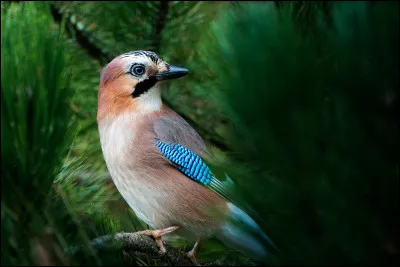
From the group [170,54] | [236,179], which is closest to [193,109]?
[170,54]

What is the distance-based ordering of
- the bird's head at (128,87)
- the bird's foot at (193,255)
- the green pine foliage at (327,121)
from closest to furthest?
the green pine foliage at (327,121) → the bird's foot at (193,255) → the bird's head at (128,87)

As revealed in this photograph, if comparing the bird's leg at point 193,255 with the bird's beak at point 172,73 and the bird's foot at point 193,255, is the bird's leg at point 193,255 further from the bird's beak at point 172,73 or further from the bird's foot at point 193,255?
the bird's beak at point 172,73

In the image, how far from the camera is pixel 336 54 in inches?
23.1

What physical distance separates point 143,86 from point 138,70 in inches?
1.8

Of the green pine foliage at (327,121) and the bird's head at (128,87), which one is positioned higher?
the green pine foliage at (327,121)

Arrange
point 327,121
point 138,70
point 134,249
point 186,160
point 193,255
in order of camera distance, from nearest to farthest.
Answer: point 327,121, point 134,249, point 193,255, point 186,160, point 138,70

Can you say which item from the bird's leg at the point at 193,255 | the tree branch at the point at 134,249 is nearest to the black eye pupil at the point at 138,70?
the bird's leg at the point at 193,255

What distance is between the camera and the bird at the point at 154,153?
64.3 inches

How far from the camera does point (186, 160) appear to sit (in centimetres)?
165

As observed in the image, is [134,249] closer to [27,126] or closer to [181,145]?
[27,126]

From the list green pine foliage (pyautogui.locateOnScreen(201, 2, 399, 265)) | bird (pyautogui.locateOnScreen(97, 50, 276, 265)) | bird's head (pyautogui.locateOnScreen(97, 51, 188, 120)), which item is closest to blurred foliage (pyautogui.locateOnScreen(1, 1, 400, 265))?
green pine foliage (pyautogui.locateOnScreen(201, 2, 399, 265))

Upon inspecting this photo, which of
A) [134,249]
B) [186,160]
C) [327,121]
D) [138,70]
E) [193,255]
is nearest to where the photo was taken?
[327,121]

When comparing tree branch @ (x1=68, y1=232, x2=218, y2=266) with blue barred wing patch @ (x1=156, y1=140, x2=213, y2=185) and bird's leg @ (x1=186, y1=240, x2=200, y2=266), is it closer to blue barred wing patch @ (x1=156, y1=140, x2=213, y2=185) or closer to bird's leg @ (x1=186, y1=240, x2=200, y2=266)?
bird's leg @ (x1=186, y1=240, x2=200, y2=266)

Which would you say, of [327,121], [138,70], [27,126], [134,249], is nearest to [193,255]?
[134,249]
